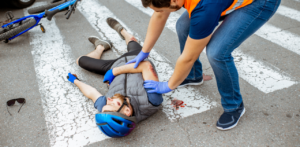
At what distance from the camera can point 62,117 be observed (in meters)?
2.52

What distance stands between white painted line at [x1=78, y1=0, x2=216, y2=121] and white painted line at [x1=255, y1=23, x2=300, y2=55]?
1919 mm

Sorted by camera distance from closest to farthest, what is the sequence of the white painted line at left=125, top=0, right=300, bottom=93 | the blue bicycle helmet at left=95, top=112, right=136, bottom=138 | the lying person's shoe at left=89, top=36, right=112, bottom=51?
the blue bicycle helmet at left=95, top=112, right=136, bottom=138
the white painted line at left=125, top=0, right=300, bottom=93
the lying person's shoe at left=89, top=36, right=112, bottom=51

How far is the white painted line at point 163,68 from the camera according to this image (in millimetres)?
2541

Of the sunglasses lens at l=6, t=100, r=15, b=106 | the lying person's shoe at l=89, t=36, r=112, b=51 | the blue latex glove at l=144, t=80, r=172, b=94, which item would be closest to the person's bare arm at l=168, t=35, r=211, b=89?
the blue latex glove at l=144, t=80, r=172, b=94

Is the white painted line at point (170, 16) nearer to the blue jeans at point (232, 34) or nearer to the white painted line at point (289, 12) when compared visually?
the white painted line at point (289, 12)

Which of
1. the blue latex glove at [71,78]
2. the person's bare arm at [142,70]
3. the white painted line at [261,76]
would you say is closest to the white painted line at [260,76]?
the white painted line at [261,76]

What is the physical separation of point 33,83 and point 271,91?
3253mm

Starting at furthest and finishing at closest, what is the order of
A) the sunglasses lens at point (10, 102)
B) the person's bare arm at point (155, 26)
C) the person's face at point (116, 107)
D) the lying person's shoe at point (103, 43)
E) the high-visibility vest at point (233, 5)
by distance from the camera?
the lying person's shoe at point (103, 43), the sunglasses lens at point (10, 102), the person's bare arm at point (155, 26), the person's face at point (116, 107), the high-visibility vest at point (233, 5)

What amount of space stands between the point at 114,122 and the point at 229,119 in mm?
1215

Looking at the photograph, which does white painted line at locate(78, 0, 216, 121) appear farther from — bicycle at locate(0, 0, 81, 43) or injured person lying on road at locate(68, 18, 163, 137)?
bicycle at locate(0, 0, 81, 43)

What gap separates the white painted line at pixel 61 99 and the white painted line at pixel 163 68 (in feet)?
2.64

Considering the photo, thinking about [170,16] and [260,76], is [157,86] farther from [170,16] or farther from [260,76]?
[170,16]

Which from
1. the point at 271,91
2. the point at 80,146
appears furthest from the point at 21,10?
the point at 271,91

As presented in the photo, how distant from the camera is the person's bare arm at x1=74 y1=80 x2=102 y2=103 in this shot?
8.54 ft
